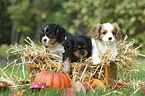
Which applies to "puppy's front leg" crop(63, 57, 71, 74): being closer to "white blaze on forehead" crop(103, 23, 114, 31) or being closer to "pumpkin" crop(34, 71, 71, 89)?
"pumpkin" crop(34, 71, 71, 89)

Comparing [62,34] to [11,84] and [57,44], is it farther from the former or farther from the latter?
[11,84]

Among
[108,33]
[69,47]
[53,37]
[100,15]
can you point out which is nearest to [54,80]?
[69,47]

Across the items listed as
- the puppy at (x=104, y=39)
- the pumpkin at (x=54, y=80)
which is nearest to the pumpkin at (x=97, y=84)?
the puppy at (x=104, y=39)

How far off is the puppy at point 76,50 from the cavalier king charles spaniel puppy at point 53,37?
1.52ft

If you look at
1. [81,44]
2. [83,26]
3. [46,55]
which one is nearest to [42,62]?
[46,55]

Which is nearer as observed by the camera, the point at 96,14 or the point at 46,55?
the point at 46,55

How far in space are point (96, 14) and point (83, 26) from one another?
5.87 ft

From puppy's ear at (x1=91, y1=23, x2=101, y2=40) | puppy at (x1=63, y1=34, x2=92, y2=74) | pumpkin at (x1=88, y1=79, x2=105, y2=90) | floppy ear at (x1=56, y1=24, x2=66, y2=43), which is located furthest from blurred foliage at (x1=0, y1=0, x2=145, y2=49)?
pumpkin at (x1=88, y1=79, x2=105, y2=90)

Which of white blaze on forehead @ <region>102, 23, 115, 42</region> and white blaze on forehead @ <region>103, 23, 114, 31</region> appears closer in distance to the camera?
white blaze on forehead @ <region>102, 23, 115, 42</region>

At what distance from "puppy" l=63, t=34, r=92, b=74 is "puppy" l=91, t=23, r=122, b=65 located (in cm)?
13

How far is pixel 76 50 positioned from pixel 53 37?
700 millimetres

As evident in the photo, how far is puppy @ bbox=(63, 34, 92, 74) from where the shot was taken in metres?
3.32

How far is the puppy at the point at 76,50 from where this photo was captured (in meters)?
3.32

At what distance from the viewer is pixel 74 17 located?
39.6 feet
